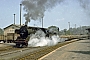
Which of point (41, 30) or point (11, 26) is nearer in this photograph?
point (41, 30)

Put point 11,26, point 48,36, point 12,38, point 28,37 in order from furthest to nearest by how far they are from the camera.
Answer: point 11,26 < point 12,38 < point 48,36 < point 28,37

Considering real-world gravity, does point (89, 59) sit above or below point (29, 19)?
below

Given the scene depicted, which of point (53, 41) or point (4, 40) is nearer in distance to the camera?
point (53, 41)

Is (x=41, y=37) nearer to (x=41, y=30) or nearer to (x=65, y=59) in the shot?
(x=41, y=30)

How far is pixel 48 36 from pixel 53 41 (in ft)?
15.0

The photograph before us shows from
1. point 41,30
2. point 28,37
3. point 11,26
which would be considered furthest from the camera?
point 11,26

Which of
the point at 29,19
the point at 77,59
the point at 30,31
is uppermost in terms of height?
the point at 29,19

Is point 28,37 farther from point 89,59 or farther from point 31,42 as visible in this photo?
point 89,59

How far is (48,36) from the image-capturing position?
124 feet

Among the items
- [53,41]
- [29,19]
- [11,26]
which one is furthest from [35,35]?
[11,26]

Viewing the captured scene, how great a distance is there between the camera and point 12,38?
166 feet

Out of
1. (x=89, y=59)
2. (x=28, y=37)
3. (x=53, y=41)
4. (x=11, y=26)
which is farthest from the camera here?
(x=11, y=26)

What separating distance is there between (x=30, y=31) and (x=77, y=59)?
18.9 meters

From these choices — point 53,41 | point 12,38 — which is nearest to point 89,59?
point 53,41
